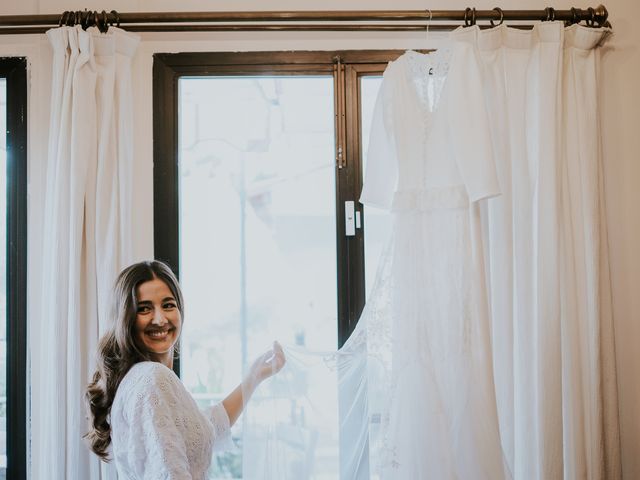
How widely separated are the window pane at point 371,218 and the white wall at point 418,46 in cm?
15

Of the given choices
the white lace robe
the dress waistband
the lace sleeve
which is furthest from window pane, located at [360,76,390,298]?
the white lace robe

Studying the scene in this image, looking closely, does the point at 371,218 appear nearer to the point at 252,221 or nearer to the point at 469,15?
the point at 252,221

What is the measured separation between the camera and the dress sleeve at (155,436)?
1356mm

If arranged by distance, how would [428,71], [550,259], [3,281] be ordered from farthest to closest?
[3,281], [550,259], [428,71]

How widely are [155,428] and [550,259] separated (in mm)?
1424

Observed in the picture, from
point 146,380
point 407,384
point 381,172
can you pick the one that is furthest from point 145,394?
point 381,172

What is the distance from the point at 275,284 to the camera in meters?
2.38

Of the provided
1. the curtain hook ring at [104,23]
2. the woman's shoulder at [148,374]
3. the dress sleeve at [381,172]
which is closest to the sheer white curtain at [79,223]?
the curtain hook ring at [104,23]

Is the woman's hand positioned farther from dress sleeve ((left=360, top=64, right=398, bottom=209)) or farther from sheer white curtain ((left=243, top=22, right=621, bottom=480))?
sheer white curtain ((left=243, top=22, right=621, bottom=480))

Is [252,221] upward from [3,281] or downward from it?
upward

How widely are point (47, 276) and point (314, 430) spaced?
1.09 metres

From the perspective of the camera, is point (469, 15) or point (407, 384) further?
point (469, 15)

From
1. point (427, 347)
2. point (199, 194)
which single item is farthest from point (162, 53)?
point (427, 347)

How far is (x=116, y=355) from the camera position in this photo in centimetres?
154
